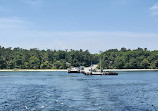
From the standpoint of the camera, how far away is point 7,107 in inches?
2121

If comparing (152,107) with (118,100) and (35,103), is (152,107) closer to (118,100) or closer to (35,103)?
(118,100)

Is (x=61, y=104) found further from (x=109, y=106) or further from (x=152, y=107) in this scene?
(x=152, y=107)

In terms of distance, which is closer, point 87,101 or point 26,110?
point 26,110

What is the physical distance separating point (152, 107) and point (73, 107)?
16.9 metres

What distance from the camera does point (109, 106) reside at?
5441 centimetres

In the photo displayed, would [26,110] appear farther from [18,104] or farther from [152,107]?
[152,107]

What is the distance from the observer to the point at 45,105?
5578cm

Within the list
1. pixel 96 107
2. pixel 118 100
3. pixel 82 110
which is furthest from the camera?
pixel 118 100

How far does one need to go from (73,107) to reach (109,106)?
7.77 meters

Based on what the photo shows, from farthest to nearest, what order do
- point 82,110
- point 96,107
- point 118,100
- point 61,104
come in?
1. point 118,100
2. point 61,104
3. point 96,107
4. point 82,110

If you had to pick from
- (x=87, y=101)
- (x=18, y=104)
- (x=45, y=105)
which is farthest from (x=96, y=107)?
(x=18, y=104)

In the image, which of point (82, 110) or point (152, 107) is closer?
point (82, 110)

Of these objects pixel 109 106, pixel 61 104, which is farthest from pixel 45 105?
pixel 109 106

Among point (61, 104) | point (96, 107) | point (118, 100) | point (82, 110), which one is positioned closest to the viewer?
point (82, 110)
